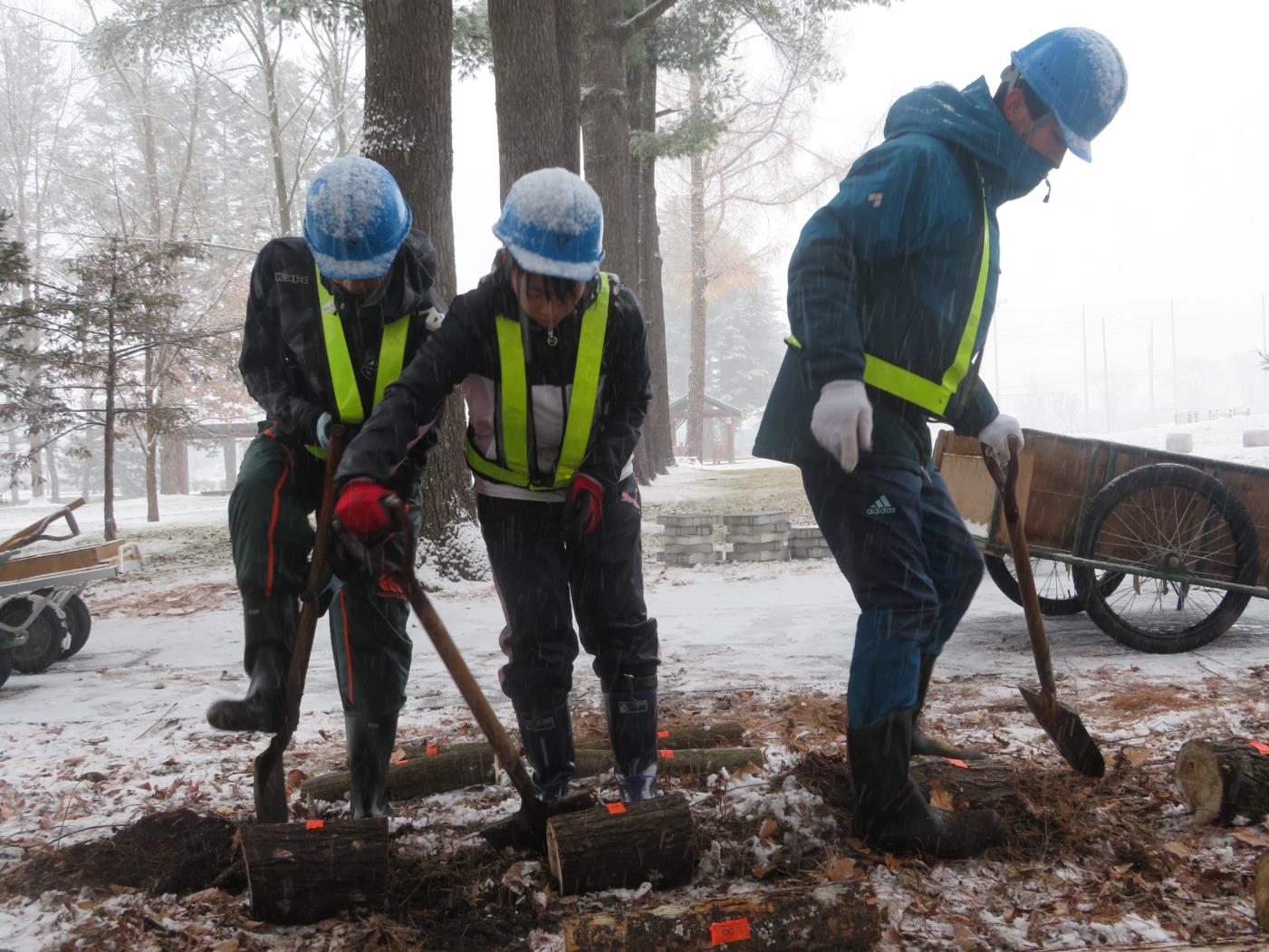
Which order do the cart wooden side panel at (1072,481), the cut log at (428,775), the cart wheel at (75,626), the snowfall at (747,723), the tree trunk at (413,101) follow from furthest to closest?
1. the tree trunk at (413,101)
2. the cart wheel at (75,626)
3. the cart wooden side panel at (1072,481)
4. the cut log at (428,775)
5. the snowfall at (747,723)

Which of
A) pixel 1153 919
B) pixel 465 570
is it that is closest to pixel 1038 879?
pixel 1153 919

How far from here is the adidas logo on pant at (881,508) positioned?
2662 mm

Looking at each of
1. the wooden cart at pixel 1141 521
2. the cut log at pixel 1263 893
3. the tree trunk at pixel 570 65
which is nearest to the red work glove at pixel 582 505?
the cut log at pixel 1263 893

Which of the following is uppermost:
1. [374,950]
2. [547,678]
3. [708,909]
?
[547,678]

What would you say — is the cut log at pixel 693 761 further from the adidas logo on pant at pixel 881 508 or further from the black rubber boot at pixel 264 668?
the adidas logo on pant at pixel 881 508

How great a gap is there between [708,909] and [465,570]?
6.21 metres

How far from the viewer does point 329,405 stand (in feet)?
9.30

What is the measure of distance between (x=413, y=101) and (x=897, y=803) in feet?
21.3

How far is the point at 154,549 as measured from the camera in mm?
13055

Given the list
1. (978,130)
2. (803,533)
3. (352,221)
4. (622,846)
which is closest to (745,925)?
(622,846)

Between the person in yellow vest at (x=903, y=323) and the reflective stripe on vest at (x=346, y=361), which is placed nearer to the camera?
the person in yellow vest at (x=903, y=323)

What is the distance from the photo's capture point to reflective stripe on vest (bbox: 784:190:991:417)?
8.92 feet

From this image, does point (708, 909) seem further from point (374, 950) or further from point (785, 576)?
point (785, 576)

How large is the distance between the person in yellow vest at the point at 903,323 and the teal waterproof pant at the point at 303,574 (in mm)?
1294
